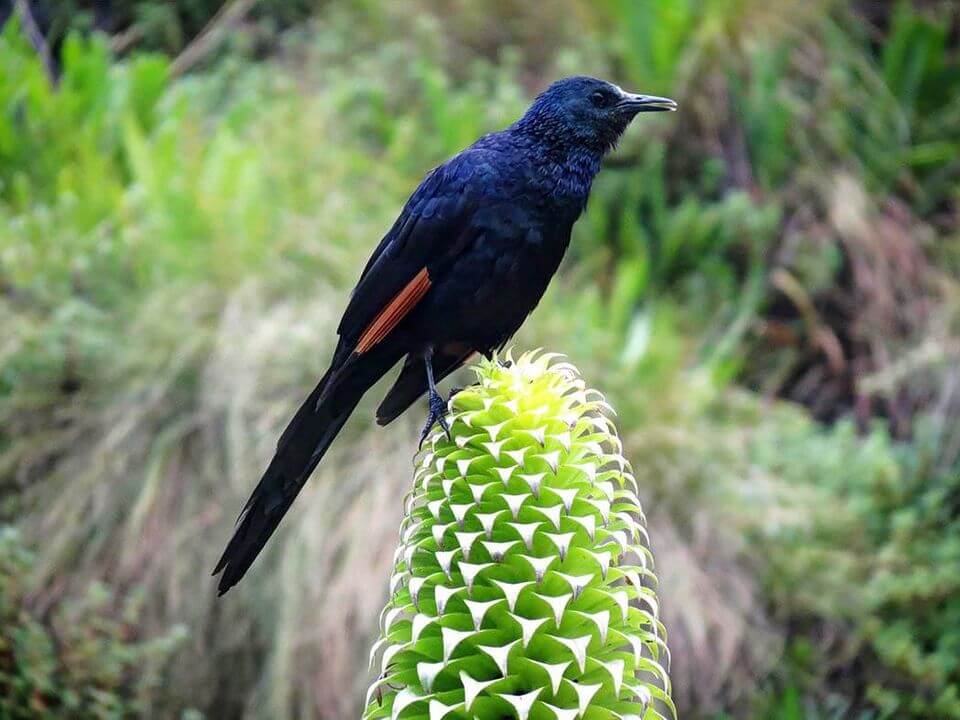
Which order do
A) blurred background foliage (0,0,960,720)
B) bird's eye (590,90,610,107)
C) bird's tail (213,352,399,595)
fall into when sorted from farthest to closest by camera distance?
blurred background foliage (0,0,960,720) → bird's eye (590,90,610,107) → bird's tail (213,352,399,595)

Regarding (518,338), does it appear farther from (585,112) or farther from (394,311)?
(394,311)

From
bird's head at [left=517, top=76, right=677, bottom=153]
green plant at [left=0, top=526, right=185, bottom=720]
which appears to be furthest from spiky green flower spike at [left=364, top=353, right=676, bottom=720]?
green plant at [left=0, top=526, right=185, bottom=720]

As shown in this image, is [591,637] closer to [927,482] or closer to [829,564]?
[829,564]

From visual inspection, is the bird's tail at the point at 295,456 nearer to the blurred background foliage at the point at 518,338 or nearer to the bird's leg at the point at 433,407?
the bird's leg at the point at 433,407

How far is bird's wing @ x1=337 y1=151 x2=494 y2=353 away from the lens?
8.61 ft

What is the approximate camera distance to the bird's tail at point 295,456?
2.08 m

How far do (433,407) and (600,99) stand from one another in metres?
1.00

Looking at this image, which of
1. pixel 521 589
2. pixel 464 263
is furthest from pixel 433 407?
pixel 521 589

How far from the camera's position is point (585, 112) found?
288 cm

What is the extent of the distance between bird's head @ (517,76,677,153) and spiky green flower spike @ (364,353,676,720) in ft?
3.78

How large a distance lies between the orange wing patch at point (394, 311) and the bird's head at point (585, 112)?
48 cm

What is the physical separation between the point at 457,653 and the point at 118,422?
319cm

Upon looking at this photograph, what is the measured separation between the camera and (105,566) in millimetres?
4340

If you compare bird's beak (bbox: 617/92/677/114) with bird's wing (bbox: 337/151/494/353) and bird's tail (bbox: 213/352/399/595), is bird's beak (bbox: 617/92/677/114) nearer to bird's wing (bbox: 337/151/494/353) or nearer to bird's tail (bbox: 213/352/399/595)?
bird's wing (bbox: 337/151/494/353)
